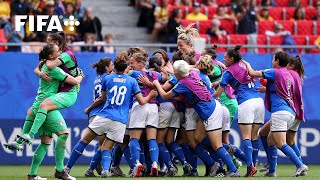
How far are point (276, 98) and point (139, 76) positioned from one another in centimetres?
230

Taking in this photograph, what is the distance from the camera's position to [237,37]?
24703mm

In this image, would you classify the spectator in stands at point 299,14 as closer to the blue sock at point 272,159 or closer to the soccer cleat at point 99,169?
the blue sock at point 272,159

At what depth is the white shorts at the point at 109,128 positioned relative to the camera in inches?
618

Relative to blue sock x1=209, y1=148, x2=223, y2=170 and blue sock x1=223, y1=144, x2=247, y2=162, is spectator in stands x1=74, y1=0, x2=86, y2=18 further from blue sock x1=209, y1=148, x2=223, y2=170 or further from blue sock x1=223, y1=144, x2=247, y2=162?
blue sock x1=209, y1=148, x2=223, y2=170

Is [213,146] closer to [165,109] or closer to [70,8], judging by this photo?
[165,109]

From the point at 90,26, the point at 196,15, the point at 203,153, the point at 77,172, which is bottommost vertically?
the point at 77,172

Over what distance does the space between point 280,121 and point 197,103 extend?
142 cm

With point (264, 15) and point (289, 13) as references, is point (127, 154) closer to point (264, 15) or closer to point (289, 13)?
point (264, 15)

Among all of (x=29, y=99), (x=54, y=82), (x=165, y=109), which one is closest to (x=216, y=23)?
(x=29, y=99)

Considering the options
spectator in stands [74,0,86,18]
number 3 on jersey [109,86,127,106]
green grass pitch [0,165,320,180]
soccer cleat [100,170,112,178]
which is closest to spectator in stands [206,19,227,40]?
spectator in stands [74,0,86,18]

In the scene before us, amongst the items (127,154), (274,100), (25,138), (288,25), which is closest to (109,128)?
(127,154)

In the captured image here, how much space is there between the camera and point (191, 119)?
16672mm

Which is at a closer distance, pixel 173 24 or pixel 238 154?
pixel 238 154

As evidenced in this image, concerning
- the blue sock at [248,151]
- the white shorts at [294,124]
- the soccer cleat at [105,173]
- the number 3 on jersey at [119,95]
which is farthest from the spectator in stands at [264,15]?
the soccer cleat at [105,173]
